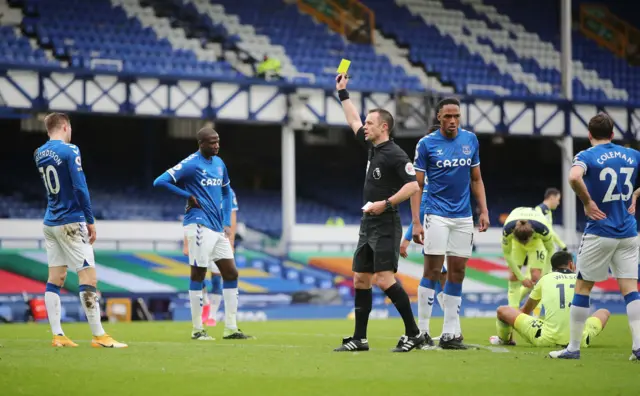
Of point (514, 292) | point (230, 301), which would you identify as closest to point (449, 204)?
point (230, 301)

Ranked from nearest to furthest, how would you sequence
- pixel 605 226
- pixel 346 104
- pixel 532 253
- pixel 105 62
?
pixel 605 226
pixel 346 104
pixel 532 253
pixel 105 62

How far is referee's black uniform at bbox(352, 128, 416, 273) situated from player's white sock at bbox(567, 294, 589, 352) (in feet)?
5.70

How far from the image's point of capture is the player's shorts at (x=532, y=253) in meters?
15.1

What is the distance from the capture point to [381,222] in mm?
9922

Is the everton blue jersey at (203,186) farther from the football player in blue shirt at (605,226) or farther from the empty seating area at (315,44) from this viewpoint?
the empty seating area at (315,44)

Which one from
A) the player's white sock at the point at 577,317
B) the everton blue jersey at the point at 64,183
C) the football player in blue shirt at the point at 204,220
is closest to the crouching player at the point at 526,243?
the football player in blue shirt at the point at 204,220

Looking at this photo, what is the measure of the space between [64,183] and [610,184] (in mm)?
5538

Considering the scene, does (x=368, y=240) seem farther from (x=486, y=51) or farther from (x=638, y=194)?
(x=486, y=51)

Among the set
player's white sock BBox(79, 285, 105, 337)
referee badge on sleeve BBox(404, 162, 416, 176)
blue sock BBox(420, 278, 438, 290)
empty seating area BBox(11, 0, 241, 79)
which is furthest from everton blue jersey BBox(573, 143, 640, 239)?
empty seating area BBox(11, 0, 241, 79)

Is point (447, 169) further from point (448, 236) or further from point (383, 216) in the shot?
point (383, 216)

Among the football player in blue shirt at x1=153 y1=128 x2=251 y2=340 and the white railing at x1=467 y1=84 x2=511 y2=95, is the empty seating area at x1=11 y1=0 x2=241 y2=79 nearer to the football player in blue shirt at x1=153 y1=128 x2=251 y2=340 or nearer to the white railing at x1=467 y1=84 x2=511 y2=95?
the white railing at x1=467 y1=84 x2=511 y2=95

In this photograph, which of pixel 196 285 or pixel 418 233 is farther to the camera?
Result: pixel 196 285

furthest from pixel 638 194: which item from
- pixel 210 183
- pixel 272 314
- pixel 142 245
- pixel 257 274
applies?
pixel 142 245

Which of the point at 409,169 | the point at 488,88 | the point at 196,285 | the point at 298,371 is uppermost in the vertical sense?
the point at 488,88
